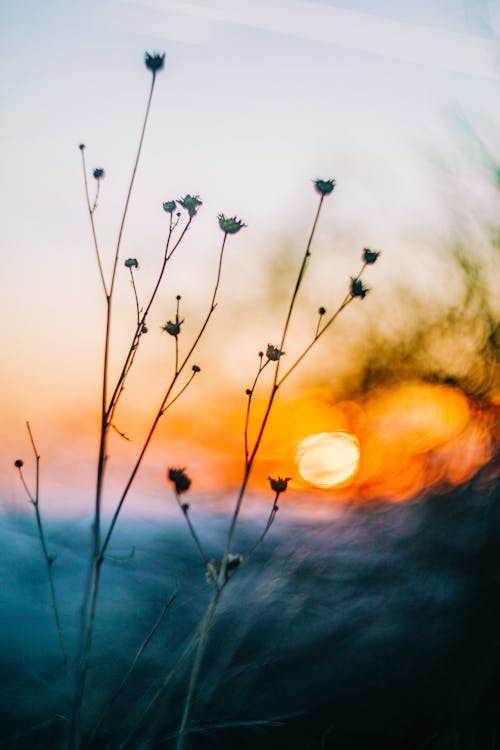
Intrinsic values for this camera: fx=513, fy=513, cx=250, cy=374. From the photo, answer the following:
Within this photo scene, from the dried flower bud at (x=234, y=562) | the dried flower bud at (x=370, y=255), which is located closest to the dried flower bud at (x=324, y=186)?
the dried flower bud at (x=370, y=255)

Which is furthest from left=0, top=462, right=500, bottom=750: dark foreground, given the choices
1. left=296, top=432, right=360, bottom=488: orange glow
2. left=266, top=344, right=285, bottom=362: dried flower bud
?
left=266, top=344, right=285, bottom=362: dried flower bud

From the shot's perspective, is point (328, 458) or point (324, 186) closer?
point (324, 186)

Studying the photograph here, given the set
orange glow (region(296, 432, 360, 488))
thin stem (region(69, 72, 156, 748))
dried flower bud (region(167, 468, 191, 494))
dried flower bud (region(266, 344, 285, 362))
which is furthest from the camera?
orange glow (region(296, 432, 360, 488))

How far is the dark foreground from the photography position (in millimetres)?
1224

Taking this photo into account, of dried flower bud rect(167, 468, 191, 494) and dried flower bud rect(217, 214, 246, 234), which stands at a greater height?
dried flower bud rect(217, 214, 246, 234)

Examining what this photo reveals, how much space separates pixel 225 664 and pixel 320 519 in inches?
20.4

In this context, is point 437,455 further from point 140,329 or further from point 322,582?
point 140,329

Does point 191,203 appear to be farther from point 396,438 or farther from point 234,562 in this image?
point 396,438

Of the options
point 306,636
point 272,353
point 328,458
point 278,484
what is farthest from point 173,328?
point 328,458

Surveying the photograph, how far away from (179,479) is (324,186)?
612mm

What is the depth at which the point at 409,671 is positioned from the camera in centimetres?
127

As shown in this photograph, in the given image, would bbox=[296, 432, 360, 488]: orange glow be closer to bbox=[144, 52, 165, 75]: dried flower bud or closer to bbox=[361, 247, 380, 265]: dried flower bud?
bbox=[361, 247, 380, 265]: dried flower bud

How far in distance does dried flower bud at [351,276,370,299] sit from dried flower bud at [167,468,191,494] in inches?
18.2

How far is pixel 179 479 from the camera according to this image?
2.82 feet
